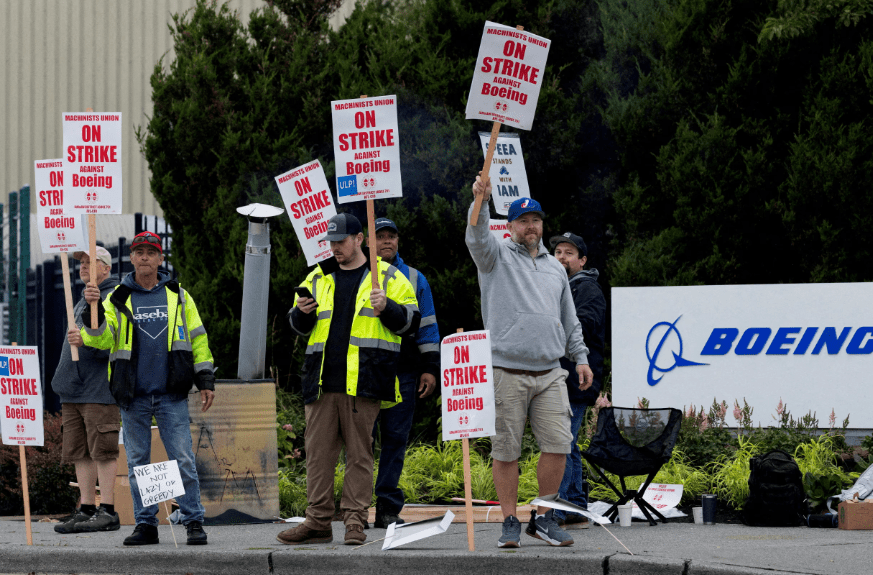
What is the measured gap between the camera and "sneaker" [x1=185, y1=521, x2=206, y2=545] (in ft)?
22.9

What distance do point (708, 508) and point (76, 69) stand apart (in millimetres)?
12238

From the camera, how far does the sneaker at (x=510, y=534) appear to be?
6.39 m

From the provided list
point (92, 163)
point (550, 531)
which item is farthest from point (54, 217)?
point (550, 531)

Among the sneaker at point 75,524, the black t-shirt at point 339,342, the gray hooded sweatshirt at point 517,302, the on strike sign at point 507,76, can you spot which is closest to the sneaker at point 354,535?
the black t-shirt at point 339,342

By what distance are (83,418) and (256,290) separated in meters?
1.71

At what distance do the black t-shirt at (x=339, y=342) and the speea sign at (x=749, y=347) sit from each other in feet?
15.2

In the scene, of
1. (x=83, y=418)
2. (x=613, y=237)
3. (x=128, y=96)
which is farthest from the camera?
(x=128, y=96)

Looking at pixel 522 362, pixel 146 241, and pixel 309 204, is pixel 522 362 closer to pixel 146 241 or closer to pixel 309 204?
pixel 146 241

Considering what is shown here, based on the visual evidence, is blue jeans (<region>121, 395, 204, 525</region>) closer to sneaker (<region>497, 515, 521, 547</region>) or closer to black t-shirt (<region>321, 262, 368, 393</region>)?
black t-shirt (<region>321, 262, 368, 393</region>)

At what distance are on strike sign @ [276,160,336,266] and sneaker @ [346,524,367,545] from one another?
8.69 ft

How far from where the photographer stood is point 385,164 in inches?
278

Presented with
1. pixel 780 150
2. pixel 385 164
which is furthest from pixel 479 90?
pixel 780 150

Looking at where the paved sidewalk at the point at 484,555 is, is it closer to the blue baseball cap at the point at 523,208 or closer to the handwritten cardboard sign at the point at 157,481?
the handwritten cardboard sign at the point at 157,481

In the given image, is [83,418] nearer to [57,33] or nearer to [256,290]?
[256,290]
